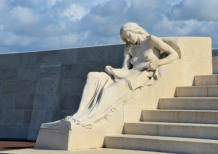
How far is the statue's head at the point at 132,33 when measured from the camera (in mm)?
8273

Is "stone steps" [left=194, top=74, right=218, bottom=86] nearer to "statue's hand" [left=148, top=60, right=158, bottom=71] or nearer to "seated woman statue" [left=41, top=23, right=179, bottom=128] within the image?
"seated woman statue" [left=41, top=23, right=179, bottom=128]

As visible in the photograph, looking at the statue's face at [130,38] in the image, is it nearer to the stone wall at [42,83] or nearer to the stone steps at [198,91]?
the stone steps at [198,91]

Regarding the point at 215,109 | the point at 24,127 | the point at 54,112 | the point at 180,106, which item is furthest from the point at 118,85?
the point at 24,127

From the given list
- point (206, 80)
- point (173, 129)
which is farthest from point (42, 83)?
point (173, 129)

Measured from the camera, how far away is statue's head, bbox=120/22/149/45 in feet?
27.1

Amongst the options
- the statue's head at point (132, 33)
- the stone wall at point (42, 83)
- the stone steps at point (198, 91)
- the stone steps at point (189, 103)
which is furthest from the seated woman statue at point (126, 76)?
the stone wall at point (42, 83)

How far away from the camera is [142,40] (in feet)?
27.6

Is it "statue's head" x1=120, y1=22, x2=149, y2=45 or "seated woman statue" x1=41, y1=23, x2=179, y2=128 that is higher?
"statue's head" x1=120, y1=22, x2=149, y2=45

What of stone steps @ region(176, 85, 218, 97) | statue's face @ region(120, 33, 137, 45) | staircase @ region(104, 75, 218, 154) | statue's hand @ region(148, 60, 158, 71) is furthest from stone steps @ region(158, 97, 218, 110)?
statue's face @ region(120, 33, 137, 45)

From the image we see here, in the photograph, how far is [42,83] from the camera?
448 inches

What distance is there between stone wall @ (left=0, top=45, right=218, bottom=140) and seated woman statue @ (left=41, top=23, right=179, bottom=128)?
171cm

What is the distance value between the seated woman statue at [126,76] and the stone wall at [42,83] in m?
1.75

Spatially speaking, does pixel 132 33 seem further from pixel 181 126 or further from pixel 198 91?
pixel 181 126

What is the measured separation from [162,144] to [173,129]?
0.45 metres
